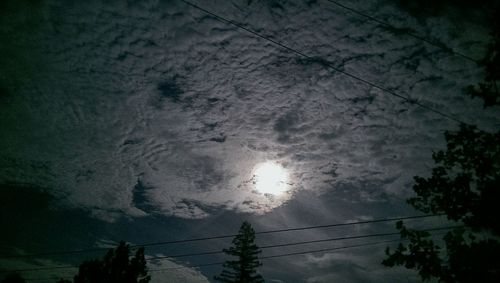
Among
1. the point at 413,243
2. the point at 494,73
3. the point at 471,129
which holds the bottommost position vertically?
the point at 413,243

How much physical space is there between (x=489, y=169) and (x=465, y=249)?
6.74ft

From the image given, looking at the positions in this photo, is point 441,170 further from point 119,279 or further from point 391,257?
point 119,279

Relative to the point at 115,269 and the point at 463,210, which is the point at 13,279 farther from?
the point at 463,210

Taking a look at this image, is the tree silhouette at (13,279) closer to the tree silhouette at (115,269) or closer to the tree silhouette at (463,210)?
the tree silhouette at (115,269)

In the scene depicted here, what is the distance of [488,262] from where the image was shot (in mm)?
6168

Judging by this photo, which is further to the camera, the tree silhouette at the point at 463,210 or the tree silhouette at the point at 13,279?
the tree silhouette at the point at 13,279

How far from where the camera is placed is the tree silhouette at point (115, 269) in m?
13.6

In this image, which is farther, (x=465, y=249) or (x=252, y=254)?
(x=252, y=254)

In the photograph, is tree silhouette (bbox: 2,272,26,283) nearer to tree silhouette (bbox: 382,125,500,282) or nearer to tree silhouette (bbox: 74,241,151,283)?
tree silhouette (bbox: 74,241,151,283)

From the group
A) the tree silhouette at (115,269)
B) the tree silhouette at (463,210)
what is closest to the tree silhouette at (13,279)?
the tree silhouette at (115,269)

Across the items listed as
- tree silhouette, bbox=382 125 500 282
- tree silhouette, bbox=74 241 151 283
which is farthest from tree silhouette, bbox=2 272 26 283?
tree silhouette, bbox=382 125 500 282

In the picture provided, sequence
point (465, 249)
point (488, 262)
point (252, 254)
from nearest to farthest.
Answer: point (488, 262) → point (465, 249) → point (252, 254)

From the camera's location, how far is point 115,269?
1379 centimetres

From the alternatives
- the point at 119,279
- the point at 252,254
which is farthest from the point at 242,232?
the point at 119,279
